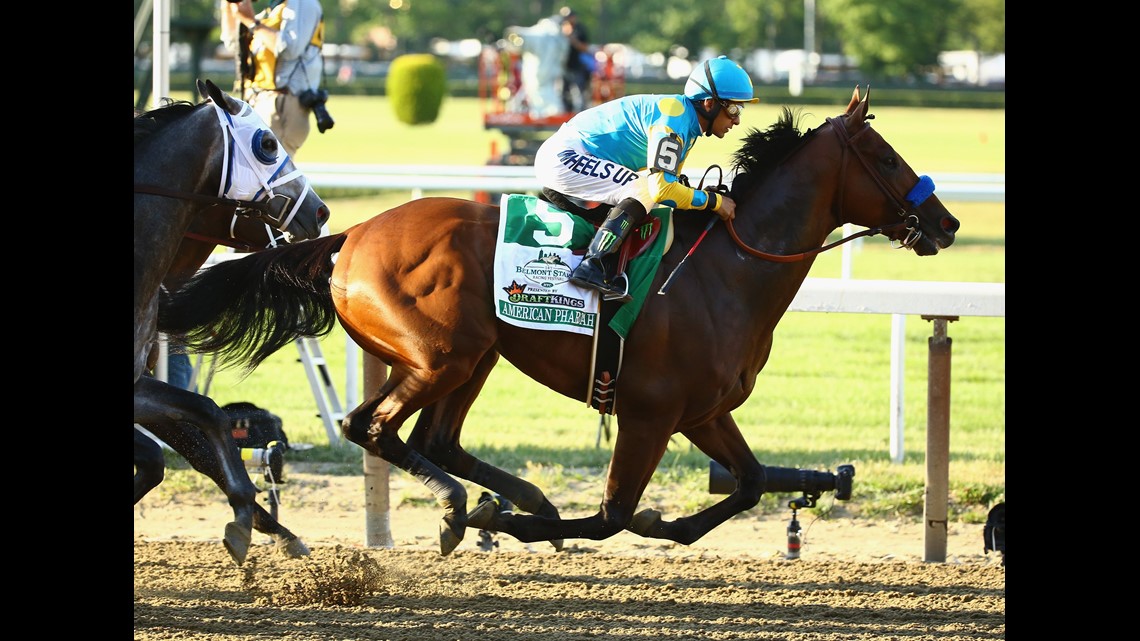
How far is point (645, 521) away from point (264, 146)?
2.01m

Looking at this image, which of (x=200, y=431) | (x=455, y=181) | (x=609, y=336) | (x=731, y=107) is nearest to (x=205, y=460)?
(x=200, y=431)

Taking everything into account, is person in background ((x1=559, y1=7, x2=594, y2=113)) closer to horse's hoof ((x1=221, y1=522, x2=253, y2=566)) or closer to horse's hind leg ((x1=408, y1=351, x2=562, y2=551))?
horse's hind leg ((x1=408, y1=351, x2=562, y2=551))

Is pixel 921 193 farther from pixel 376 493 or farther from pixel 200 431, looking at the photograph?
pixel 200 431

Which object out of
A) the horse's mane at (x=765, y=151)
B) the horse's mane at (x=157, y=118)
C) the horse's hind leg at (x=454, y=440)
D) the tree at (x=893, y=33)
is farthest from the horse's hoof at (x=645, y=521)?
the tree at (x=893, y=33)

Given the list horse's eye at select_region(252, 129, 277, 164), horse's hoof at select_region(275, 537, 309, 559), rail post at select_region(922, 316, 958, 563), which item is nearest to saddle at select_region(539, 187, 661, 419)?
horse's eye at select_region(252, 129, 277, 164)

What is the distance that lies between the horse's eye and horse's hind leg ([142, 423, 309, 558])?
3.51ft

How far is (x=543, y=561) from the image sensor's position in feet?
18.9

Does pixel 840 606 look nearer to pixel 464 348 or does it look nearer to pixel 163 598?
pixel 464 348

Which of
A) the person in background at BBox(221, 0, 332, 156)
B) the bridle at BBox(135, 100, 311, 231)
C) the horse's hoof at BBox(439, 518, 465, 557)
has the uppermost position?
the person in background at BBox(221, 0, 332, 156)

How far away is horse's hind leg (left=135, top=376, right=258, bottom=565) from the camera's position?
489 centimetres

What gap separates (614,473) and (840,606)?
1016 mm

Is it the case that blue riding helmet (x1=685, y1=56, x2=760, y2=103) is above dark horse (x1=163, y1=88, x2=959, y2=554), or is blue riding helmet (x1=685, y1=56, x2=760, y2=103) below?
above

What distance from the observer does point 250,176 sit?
471 centimetres
